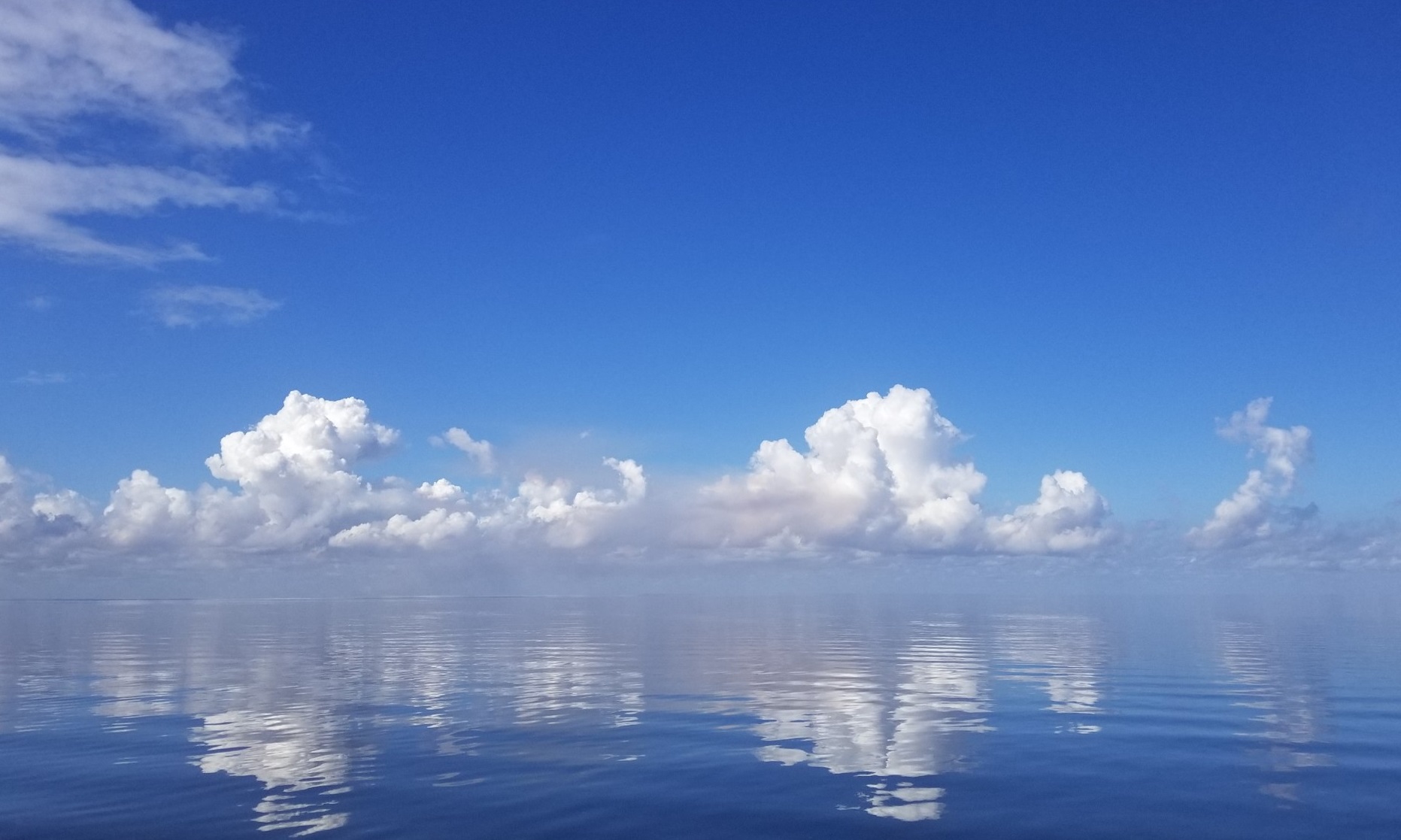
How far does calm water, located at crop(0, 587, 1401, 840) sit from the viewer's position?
83.1 ft

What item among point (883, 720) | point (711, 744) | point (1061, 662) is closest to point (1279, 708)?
point (883, 720)

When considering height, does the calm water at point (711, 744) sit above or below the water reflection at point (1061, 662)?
above

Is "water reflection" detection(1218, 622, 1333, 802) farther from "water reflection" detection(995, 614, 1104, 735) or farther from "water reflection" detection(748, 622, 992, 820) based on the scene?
"water reflection" detection(748, 622, 992, 820)

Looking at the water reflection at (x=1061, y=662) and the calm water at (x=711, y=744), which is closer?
the calm water at (x=711, y=744)

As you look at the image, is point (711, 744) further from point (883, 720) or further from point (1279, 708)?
point (1279, 708)

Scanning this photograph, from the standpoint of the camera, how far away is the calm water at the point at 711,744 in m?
25.3

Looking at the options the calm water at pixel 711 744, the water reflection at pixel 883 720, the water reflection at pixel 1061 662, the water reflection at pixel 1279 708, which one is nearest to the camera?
the calm water at pixel 711 744

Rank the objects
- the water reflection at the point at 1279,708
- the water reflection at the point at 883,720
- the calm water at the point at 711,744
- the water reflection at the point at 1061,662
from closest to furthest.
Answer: the calm water at the point at 711,744 < the water reflection at the point at 883,720 < the water reflection at the point at 1279,708 < the water reflection at the point at 1061,662

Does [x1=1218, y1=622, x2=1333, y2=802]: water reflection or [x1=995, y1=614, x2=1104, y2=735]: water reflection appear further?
[x1=995, y1=614, x2=1104, y2=735]: water reflection

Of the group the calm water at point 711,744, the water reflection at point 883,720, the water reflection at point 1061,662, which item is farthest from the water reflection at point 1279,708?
the water reflection at point 883,720

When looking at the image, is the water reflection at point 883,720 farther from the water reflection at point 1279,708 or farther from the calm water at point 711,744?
the water reflection at point 1279,708

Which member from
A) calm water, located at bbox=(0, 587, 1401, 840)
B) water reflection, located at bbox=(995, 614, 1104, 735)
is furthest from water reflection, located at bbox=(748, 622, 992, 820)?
water reflection, located at bbox=(995, 614, 1104, 735)

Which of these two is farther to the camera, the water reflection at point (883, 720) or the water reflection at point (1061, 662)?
the water reflection at point (1061, 662)

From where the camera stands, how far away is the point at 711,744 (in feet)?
117
